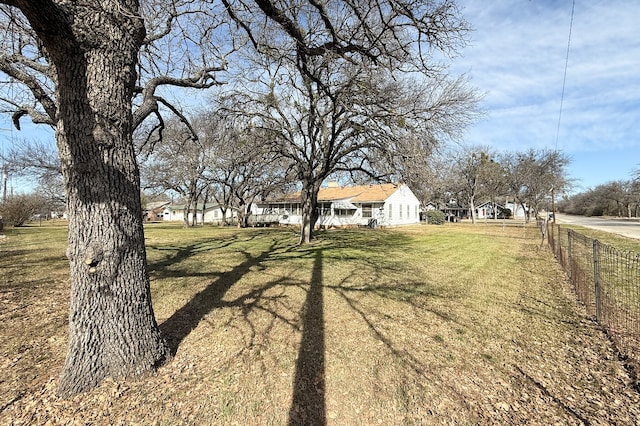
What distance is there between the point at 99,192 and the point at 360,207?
29.8 meters

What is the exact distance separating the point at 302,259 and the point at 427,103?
6.65 meters

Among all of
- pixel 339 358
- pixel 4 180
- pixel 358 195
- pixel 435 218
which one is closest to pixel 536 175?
pixel 435 218

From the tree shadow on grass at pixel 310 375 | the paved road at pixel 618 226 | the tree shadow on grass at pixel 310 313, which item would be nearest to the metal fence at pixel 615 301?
the tree shadow on grass at pixel 310 313

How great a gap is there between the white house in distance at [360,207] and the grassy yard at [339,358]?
75.8 feet

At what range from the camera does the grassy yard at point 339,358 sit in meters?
2.70

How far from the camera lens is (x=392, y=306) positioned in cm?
552

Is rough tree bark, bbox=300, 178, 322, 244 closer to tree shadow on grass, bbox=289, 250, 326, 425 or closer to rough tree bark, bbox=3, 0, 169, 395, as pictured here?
tree shadow on grass, bbox=289, 250, 326, 425

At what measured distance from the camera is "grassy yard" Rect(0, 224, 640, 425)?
270 centimetres

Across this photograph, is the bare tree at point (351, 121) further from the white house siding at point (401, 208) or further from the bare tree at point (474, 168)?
the bare tree at point (474, 168)

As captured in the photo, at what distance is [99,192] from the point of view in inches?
116

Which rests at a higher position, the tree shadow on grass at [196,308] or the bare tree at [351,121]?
the bare tree at [351,121]

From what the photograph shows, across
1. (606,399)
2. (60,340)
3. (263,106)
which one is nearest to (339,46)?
(606,399)

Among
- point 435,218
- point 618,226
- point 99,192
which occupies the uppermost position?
point 99,192

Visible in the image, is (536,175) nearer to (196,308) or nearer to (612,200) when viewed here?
(612,200)
